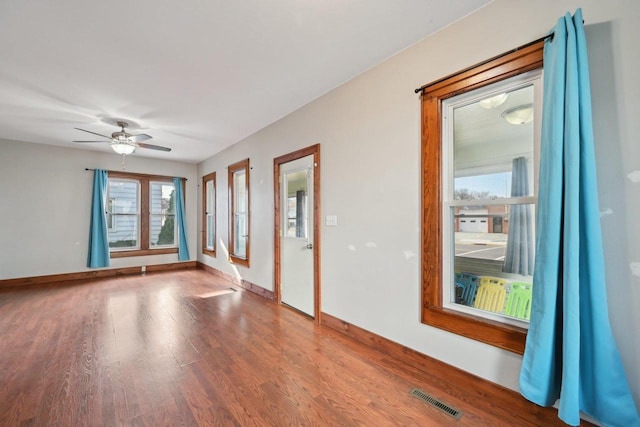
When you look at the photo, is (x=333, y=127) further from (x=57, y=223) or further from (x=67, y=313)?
(x=57, y=223)

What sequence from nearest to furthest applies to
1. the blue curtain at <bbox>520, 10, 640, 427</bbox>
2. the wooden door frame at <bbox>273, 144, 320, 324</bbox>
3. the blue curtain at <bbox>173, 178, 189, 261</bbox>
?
the blue curtain at <bbox>520, 10, 640, 427</bbox>, the wooden door frame at <bbox>273, 144, 320, 324</bbox>, the blue curtain at <bbox>173, 178, 189, 261</bbox>

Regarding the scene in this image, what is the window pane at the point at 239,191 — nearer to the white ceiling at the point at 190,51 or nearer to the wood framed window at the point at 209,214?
the wood framed window at the point at 209,214

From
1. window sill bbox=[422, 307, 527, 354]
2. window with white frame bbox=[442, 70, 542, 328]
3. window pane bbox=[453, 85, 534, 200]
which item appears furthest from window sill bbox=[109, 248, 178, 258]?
window pane bbox=[453, 85, 534, 200]

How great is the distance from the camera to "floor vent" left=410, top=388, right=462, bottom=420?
1.72m

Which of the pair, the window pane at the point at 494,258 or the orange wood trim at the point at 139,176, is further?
the orange wood trim at the point at 139,176

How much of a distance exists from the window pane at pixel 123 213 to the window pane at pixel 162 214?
283 millimetres

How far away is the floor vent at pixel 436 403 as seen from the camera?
1725 millimetres

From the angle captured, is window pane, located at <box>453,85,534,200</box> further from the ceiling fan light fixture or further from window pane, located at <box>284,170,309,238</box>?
the ceiling fan light fixture

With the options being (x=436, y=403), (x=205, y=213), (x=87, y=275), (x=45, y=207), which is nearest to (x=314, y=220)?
(x=436, y=403)

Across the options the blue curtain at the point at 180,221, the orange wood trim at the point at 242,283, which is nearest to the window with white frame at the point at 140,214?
the blue curtain at the point at 180,221

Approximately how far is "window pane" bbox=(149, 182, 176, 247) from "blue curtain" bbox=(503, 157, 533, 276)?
22.7ft

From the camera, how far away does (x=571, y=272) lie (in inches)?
54.4

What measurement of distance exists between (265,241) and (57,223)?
443 centimetres

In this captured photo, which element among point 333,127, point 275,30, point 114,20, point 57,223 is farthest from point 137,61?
point 57,223
